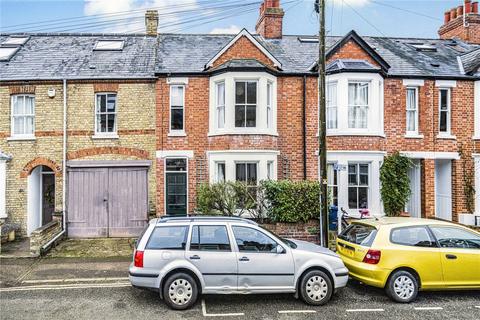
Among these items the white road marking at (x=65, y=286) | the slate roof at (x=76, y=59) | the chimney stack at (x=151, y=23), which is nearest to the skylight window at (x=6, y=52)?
the slate roof at (x=76, y=59)

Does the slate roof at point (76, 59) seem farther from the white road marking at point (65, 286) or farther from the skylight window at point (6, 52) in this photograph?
the white road marking at point (65, 286)

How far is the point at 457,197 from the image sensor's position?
1486cm

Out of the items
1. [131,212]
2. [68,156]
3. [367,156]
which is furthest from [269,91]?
[68,156]

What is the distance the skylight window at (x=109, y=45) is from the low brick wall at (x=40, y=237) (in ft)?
25.9

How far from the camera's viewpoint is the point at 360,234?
7945 mm

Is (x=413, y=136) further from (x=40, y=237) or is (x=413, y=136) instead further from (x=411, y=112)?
(x=40, y=237)

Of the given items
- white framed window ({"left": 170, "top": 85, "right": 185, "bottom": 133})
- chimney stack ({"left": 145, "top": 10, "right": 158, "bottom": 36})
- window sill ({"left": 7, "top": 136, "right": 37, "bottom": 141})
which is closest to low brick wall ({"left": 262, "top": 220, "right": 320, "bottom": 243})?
white framed window ({"left": 170, "top": 85, "right": 185, "bottom": 133})

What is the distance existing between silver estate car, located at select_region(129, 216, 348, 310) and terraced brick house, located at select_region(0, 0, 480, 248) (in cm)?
624

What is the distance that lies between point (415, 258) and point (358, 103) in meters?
8.03

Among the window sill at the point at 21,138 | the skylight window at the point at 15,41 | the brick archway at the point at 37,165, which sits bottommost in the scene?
the brick archway at the point at 37,165

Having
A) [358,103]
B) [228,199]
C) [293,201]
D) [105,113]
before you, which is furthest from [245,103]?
[105,113]

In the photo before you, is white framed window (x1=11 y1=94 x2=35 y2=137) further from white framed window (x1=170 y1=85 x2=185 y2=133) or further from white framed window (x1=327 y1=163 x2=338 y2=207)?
white framed window (x1=327 y1=163 x2=338 y2=207)

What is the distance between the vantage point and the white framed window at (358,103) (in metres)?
14.0

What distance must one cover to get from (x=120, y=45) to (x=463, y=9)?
57.7ft
